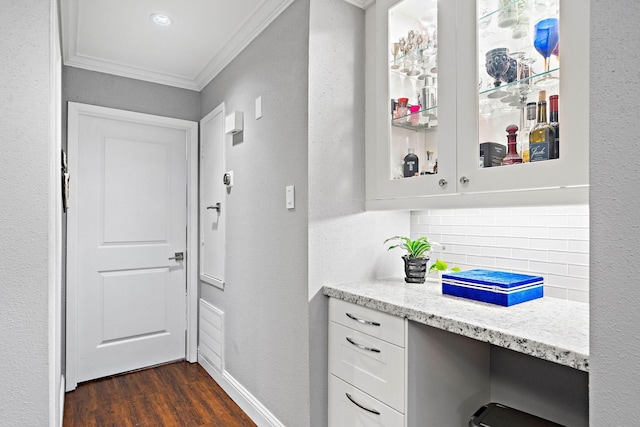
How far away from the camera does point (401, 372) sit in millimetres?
1489

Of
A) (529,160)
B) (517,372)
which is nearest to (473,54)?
(529,160)

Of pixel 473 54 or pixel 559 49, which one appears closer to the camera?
pixel 559 49

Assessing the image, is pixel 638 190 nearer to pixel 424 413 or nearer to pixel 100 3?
pixel 424 413

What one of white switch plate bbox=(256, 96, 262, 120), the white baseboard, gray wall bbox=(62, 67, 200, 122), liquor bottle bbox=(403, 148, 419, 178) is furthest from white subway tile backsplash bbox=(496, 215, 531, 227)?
gray wall bbox=(62, 67, 200, 122)

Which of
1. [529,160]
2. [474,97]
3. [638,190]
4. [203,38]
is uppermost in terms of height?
[203,38]

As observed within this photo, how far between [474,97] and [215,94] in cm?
217

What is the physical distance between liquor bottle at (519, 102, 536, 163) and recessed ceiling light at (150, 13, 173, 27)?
2.06 meters

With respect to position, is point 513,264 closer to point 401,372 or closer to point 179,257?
point 401,372

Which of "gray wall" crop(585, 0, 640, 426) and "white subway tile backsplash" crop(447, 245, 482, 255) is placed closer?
"gray wall" crop(585, 0, 640, 426)

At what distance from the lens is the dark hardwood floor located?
7.89 feet

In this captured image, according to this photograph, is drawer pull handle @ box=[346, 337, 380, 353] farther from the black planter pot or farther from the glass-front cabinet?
the glass-front cabinet

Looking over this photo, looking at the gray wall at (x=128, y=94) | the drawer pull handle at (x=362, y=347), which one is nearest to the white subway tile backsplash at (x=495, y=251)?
the drawer pull handle at (x=362, y=347)

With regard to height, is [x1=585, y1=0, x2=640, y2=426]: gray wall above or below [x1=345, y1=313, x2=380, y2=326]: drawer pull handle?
above

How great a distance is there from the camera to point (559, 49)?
134 cm
